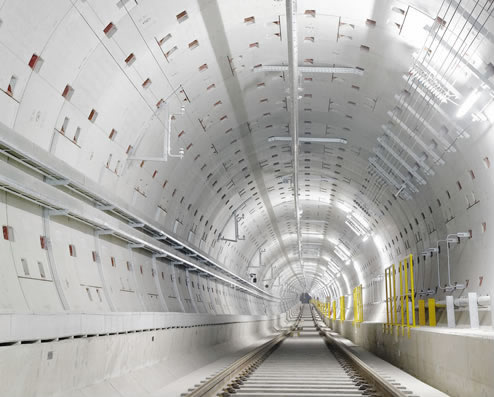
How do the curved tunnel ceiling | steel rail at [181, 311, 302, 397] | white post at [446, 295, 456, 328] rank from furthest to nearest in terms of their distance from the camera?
1. white post at [446, 295, 456, 328]
2. steel rail at [181, 311, 302, 397]
3. the curved tunnel ceiling

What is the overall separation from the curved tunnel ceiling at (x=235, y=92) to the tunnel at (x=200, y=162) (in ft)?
0.18

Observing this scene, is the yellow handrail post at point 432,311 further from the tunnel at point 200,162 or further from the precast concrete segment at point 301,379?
the precast concrete segment at point 301,379

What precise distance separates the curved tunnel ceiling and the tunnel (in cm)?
6

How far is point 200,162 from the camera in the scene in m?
19.7

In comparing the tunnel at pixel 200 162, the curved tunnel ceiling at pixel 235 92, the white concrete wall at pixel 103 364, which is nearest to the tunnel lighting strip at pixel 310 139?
the tunnel at pixel 200 162

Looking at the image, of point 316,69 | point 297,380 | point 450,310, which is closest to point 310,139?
point 316,69

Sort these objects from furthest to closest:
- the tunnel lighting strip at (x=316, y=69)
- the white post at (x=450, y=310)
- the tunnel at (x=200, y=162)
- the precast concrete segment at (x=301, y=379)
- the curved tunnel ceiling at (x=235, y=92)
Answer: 1. the tunnel lighting strip at (x=316, y=69)
2. the white post at (x=450, y=310)
3. the precast concrete segment at (x=301, y=379)
4. the curved tunnel ceiling at (x=235, y=92)
5. the tunnel at (x=200, y=162)

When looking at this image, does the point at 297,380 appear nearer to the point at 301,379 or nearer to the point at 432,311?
the point at 301,379

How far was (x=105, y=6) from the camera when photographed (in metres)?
10.2

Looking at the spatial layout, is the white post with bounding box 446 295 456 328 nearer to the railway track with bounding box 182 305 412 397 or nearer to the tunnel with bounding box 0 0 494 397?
the tunnel with bounding box 0 0 494 397

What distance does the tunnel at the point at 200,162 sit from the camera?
963cm

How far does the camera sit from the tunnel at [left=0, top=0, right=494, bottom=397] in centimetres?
963

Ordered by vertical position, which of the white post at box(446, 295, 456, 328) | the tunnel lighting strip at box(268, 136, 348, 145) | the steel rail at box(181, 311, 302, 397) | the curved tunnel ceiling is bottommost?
the steel rail at box(181, 311, 302, 397)

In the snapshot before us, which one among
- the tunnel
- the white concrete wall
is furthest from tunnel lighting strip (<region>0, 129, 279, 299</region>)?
the white concrete wall
